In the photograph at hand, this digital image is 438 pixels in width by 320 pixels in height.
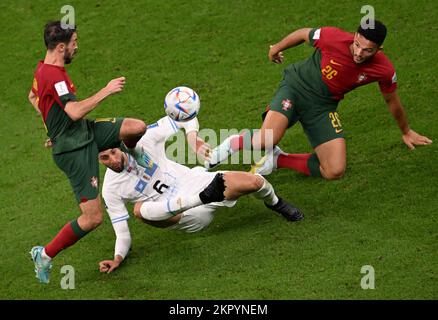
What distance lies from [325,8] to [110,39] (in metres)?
2.54

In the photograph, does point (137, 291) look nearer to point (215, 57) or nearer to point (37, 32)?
point (215, 57)

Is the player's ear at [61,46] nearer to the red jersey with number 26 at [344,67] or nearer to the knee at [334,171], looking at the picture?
the red jersey with number 26 at [344,67]

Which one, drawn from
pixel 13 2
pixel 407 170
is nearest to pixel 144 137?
pixel 407 170

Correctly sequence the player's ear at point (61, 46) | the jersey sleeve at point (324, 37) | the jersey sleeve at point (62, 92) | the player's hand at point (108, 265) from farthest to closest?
the jersey sleeve at point (324, 37) < the player's hand at point (108, 265) < the player's ear at point (61, 46) < the jersey sleeve at point (62, 92)

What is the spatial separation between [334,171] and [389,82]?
2.89 ft

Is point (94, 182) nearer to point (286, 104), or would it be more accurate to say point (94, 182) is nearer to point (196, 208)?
point (196, 208)

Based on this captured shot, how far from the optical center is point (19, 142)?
898cm

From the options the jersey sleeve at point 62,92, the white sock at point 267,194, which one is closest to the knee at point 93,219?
the jersey sleeve at point 62,92

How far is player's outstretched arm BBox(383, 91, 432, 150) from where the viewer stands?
7.52 m

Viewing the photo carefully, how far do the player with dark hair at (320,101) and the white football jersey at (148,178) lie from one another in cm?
71

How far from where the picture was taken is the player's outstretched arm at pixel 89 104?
20.8 ft

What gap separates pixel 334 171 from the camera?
7613 millimetres

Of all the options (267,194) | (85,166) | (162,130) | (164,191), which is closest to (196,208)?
(164,191)

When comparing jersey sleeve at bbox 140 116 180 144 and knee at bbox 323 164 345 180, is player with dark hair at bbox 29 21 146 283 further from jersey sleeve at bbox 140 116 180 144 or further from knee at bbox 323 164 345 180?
knee at bbox 323 164 345 180
